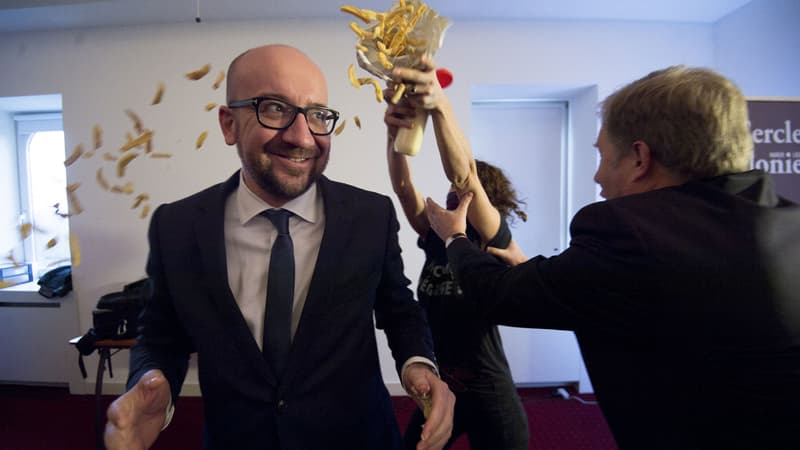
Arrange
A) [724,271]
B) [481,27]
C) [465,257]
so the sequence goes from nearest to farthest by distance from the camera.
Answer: [724,271] → [465,257] → [481,27]

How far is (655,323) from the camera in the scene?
677mm

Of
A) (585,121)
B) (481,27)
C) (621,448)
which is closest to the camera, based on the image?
(621,448)

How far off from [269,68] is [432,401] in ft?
2.73

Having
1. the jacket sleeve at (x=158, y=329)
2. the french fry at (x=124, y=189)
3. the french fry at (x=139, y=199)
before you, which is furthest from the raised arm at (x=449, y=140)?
the french fry at (x=124, y=189)

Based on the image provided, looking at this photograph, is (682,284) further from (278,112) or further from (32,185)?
(32,185)

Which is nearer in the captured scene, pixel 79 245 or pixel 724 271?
pixel 724 271

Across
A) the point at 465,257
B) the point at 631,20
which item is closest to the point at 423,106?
the point at 465,257

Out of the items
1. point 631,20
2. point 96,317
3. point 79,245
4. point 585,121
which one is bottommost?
point 96,317

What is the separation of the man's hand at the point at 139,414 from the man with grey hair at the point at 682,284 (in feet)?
2.52

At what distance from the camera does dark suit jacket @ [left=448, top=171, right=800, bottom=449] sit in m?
0.63

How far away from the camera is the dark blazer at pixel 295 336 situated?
2.66 ft

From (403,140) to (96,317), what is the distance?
8.52 feet

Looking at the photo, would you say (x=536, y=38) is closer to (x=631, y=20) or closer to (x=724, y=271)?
(x=631, y=20)

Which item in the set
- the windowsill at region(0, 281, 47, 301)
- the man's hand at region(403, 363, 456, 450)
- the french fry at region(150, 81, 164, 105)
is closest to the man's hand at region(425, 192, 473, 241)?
the man's hand at region(403, 363, 456, 450)
